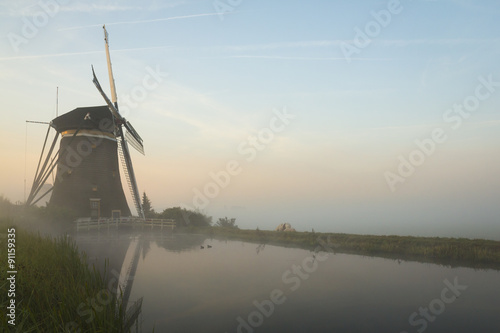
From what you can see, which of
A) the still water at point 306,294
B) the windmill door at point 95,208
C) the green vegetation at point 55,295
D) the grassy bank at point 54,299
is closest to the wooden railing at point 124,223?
the windmill door at point 95,208

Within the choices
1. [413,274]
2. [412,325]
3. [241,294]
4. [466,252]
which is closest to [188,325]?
[241,294]

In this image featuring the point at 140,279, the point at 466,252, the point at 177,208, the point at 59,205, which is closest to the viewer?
the point at 140,279

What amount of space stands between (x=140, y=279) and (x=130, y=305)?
322 cm

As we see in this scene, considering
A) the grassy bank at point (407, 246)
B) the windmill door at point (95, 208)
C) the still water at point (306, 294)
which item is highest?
the windmill door at point (95, 208)

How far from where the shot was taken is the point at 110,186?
29.4 metres

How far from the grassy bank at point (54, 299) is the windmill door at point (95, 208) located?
63.5 feet

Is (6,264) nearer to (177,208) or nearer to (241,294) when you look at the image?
(241,294)

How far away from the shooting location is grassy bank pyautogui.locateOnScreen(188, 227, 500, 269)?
16.2 metres

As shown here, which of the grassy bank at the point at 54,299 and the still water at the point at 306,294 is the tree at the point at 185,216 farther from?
A: the grassy bank at the point at 54,299

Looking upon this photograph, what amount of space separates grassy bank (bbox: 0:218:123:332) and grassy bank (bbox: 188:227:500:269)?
638 inches

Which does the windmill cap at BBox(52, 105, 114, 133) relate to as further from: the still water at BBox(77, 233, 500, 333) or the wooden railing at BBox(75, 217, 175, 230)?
the still water at BBox(77, 233, 500, 333)

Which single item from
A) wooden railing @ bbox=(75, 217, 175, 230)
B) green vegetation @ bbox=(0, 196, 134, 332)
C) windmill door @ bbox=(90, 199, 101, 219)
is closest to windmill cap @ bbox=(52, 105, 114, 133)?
windmill door @ bbox=(90, 199, 101, 219)

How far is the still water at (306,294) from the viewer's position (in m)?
8.41

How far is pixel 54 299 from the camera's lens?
6.63m
